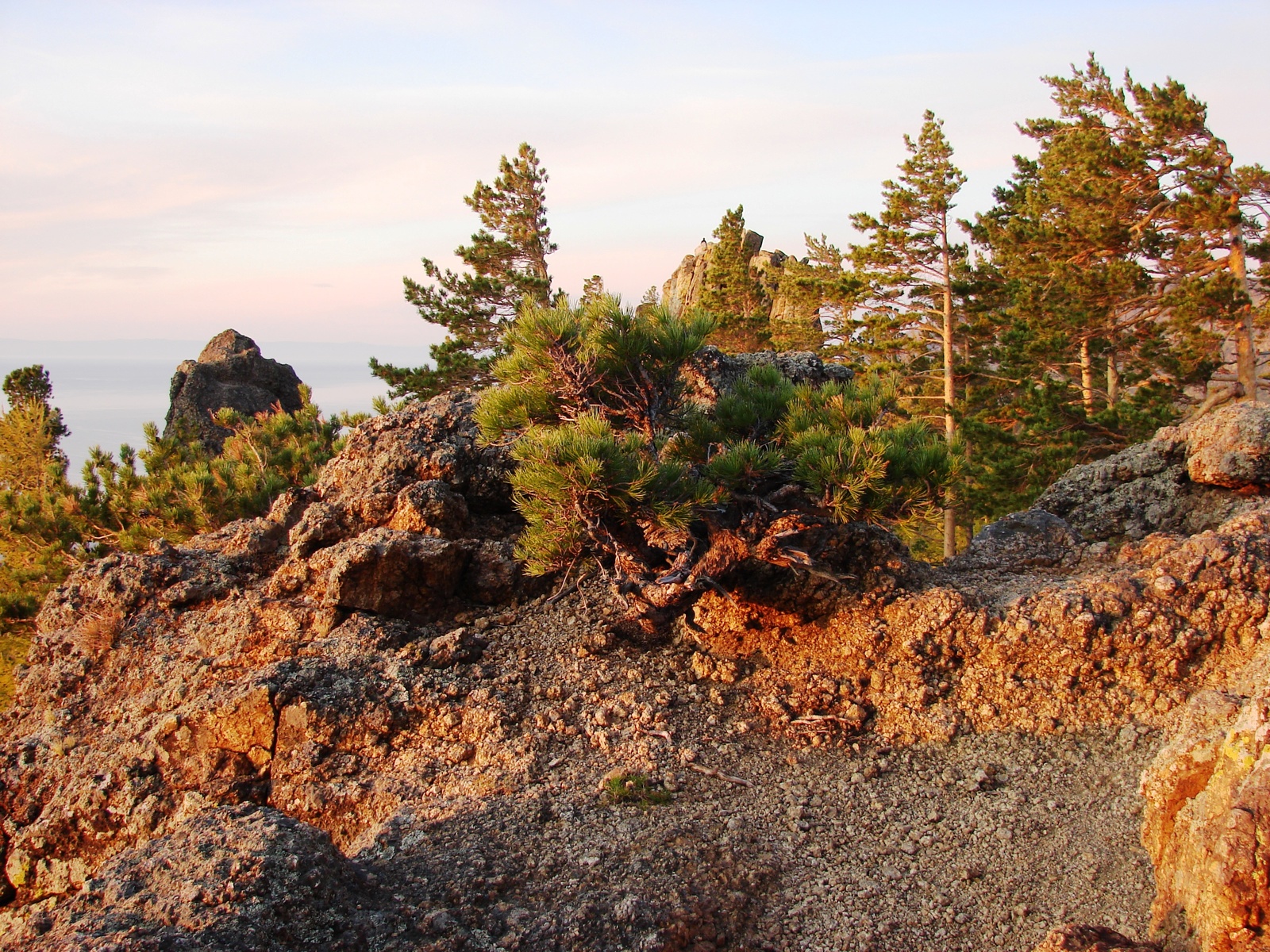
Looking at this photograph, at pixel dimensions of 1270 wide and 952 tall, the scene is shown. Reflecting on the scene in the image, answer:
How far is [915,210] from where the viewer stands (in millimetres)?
21828

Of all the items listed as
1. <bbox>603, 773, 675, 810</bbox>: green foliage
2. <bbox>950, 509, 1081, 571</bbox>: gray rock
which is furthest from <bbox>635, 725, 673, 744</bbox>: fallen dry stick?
<bbox>950, 509, 1081, 571</bbox>: gray rock

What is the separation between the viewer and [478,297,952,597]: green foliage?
20.4 feet

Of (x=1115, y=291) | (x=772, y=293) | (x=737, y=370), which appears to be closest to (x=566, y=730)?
(x=737, y=370)

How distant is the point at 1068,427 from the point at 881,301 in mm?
7525

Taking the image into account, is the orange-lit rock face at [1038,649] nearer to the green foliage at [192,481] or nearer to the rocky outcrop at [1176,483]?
the rocky outcrop at [1176,483]

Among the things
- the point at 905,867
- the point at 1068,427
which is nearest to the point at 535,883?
the point at 905,867

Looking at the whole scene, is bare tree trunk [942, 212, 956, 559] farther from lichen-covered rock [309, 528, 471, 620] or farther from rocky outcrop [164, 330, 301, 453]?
rocky outcrop [164, 330, 301, 453]

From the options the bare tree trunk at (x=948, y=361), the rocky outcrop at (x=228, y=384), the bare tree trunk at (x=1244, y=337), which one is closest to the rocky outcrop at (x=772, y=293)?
the bare tree trunk at (x=948, y=361)

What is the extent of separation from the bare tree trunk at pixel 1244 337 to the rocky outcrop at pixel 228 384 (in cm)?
2521

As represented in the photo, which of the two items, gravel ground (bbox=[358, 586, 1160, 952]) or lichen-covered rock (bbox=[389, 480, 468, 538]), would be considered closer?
gravel ground (bbox=[358, 586, 1160, 952])

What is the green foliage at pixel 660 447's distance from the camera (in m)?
6.23

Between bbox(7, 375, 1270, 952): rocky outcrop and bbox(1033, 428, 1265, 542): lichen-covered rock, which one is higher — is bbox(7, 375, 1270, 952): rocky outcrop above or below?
below

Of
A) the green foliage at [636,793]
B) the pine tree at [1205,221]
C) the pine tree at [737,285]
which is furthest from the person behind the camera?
the pine tree at [737,285]

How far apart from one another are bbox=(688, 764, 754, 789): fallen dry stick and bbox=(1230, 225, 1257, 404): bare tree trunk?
16.7 m
